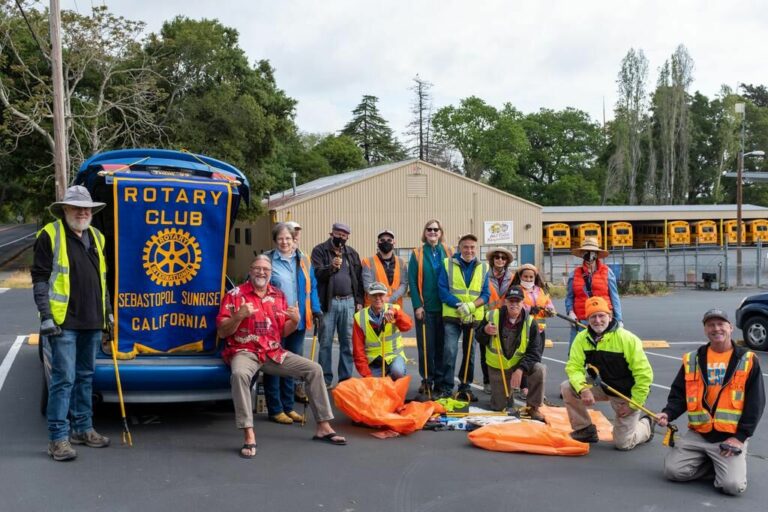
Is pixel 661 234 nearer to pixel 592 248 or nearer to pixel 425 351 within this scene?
pixel 592 248

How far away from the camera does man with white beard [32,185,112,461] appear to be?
17.7 ft

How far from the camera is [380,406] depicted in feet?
21.2

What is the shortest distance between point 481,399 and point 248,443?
10.3ft

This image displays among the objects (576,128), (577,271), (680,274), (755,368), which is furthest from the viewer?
(576,128)

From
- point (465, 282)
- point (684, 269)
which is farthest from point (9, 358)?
point (684, 269)

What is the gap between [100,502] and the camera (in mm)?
4645

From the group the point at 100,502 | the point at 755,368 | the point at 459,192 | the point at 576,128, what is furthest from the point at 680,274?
the point at 576,128

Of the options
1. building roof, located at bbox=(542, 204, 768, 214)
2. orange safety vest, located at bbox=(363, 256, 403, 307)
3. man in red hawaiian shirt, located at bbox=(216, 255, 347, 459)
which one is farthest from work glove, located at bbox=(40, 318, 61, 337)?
building roof, located at bbox=(542, 204, 768, 214)

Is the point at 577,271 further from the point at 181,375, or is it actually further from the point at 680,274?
the point at 680,274

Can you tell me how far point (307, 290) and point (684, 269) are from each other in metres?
27.0

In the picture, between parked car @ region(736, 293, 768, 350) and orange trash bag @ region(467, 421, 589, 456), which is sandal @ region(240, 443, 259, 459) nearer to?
orange trash bag @ region(467, 421, 589, 456)

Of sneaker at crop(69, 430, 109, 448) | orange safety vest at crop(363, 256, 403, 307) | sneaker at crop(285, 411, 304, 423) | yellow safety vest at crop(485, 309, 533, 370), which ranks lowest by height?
sneaker at crop(285, 411, 304, 423)

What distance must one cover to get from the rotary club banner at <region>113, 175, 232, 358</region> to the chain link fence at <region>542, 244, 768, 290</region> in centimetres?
2015

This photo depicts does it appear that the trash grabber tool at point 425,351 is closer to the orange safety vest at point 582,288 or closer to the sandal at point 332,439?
the orange safety vest at point 582,288
